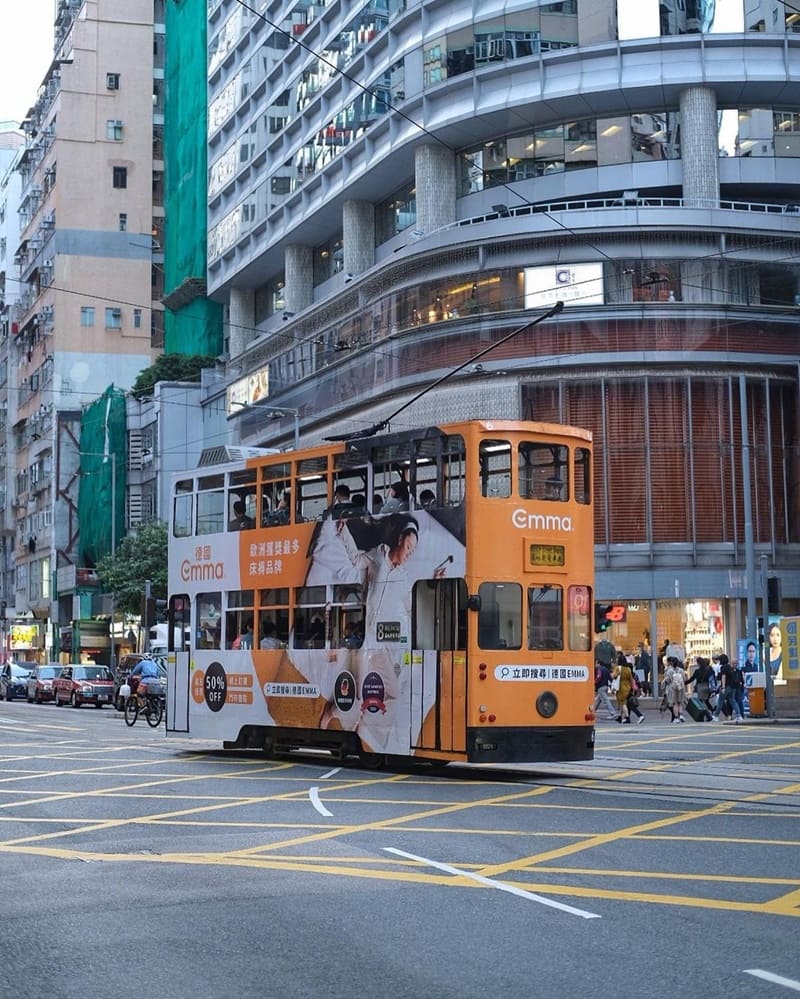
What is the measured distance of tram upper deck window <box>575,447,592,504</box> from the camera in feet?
58.6

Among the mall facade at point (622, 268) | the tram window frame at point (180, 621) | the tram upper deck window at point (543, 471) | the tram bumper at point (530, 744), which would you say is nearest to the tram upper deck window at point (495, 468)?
the tram upper deck window at point (543, 471)

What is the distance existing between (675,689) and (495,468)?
16224 millimetres

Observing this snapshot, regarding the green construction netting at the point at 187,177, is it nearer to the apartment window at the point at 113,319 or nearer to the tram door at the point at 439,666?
the apartment window at the point at 113,319

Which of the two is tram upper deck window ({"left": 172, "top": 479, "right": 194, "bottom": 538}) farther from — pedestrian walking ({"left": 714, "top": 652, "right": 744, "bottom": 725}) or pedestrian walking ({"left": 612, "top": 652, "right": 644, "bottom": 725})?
pedestrian walking ({"left": 714, "top": 652, "right": 744, "bottom": 725})

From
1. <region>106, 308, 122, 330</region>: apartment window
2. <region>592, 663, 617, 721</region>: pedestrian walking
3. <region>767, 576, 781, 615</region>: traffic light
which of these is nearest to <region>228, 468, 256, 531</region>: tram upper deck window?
<region>767, 576, 781, 615</region>: traffic light

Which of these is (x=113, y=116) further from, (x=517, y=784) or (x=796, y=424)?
(x=517, y=784)

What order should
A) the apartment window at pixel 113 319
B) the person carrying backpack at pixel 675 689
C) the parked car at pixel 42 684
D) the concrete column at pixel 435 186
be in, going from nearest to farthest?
the person carrying backpack at pixel 675 689 → the concrete column at pixel 435 186 → the parked car at pixel 42 684 → the apartment window at pixel 113 319

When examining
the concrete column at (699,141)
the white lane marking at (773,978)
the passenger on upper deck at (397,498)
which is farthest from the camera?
the concrete column at (699,141)

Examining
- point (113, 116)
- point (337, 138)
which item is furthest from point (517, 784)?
point (113, 116)

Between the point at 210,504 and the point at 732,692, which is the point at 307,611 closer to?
the point at 210,504

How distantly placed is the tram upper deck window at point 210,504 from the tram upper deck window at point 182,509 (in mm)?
281

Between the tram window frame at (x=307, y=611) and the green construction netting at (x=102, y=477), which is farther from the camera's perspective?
the green construction netting at (x=102, y=477)

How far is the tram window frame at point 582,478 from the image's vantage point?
17.9m

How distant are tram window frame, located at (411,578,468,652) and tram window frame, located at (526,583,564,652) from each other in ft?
2.77
